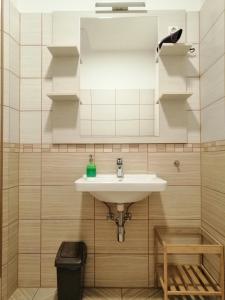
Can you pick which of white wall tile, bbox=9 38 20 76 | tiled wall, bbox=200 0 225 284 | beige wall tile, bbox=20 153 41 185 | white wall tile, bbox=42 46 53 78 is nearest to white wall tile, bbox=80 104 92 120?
white wall tile, bbox=42 46 53 78

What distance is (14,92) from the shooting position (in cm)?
192

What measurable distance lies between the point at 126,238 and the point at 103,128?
89 cm

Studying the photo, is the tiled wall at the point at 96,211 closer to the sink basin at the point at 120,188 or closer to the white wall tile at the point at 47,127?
the white wall tile at the point at 47,127

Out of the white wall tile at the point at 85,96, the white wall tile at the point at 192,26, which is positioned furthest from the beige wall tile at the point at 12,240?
the white wall tile at the point at 192,26

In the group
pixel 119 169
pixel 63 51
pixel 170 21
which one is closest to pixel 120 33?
pixel 170 21

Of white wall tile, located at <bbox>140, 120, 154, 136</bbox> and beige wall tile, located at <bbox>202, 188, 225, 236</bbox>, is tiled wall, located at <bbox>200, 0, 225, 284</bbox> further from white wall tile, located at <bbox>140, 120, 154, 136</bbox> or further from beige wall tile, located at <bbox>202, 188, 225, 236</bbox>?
white wall tile, located at <bbox>140, 120, 154, 136</bbox>

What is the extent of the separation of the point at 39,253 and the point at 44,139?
900 millimetres

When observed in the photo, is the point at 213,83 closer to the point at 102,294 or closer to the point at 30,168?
the point at 30,168

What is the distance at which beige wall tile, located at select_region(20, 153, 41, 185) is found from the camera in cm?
200

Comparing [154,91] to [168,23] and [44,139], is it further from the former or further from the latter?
[44,139]

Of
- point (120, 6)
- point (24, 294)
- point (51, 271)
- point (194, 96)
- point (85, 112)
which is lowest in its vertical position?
point (24, 294)

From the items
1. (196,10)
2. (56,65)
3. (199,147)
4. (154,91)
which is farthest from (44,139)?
(196,10)

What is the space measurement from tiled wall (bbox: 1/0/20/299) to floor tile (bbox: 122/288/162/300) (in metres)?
0.85

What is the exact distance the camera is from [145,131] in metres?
2.04
